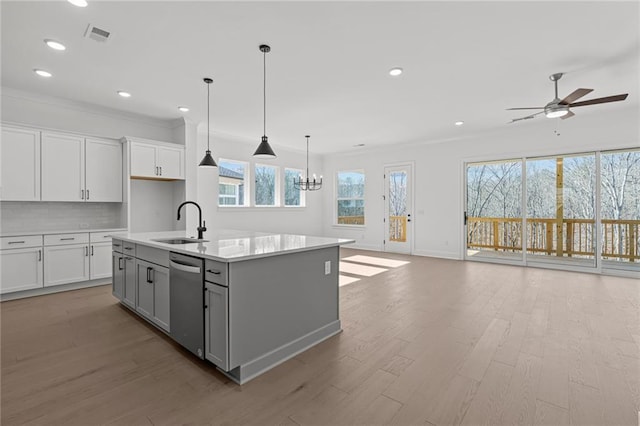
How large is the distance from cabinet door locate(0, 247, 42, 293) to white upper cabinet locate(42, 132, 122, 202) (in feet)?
2.58

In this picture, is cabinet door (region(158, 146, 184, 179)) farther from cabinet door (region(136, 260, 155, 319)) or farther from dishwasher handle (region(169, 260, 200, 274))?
dishwasher handle (region(169, 260, 200, 274))

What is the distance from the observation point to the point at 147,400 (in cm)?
186

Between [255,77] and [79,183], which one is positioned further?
[79,183]

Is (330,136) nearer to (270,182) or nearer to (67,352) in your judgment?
(270,182)

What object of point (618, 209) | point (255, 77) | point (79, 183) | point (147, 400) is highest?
point (255, 77)

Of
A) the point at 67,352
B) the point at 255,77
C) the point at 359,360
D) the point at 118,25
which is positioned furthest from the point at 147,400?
the point at 255,77

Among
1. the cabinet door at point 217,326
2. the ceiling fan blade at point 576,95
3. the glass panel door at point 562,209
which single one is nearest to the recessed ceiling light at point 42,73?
the cabinet door at point 217,326

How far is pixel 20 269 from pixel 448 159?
Result: 303 inches

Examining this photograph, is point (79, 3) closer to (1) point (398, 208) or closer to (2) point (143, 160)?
(2) point (143, 160)

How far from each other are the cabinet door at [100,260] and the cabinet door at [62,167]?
0.77m

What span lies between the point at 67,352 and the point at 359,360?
7.88 feet

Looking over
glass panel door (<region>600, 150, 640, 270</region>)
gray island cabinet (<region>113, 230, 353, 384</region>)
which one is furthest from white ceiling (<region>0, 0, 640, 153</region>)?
gray island cabinet (<region>113, 230, 353, 384</region>)

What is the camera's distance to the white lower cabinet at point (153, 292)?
2.66 m

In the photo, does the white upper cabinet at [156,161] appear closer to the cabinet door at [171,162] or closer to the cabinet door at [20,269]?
the cabinet door at [171,162]
